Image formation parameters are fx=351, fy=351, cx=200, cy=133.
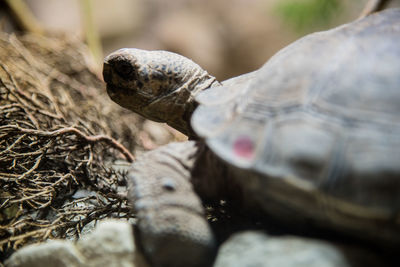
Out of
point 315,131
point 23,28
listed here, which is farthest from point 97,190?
point 23,28

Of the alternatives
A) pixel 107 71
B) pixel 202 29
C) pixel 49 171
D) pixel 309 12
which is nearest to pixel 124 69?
pixel 107 71

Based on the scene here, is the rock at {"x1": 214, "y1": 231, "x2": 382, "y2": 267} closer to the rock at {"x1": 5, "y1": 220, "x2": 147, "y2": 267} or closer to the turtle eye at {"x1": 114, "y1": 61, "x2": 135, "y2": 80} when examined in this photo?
the rock at {"x1": 5, "y1": 220, "x2": 147, "y2": 267}

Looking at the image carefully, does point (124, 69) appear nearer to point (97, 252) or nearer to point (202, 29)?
point (97, 252)

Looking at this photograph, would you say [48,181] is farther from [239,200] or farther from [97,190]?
[239,200]

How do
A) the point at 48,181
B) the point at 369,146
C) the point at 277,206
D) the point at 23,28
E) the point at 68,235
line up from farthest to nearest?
the point at 23,28 < the point at 48,181 < the point at 68,235 < the point at 277,206 < the point at 369,146

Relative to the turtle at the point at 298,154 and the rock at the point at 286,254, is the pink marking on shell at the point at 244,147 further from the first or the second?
the rock at the point at 286,254

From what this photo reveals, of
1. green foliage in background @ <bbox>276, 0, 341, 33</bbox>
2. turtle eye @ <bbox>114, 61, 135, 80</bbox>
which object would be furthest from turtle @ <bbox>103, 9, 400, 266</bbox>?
green foliage in background @ <bbox>276, 0, 341, 33</bbox>
